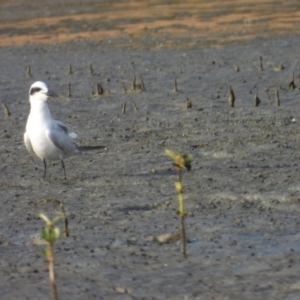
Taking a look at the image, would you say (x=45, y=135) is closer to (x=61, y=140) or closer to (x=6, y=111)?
(x=61, y=140)

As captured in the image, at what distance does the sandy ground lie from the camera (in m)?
6.62

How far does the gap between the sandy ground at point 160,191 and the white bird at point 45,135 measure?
0.90 feet

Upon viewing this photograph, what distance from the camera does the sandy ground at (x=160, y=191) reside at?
6.62 metres

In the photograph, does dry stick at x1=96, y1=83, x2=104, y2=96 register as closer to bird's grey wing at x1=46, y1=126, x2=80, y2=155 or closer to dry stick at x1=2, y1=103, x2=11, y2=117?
dry stick at x1=2, y1=103, x2=11, y2=117

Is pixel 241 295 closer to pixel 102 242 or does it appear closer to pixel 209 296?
pixel 209 296

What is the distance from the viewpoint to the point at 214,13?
101 feet

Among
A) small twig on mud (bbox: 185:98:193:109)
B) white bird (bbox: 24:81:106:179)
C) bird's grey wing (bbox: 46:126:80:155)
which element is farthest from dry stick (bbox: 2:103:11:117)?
bird's grey wing (bbox: 46:126:80:155)

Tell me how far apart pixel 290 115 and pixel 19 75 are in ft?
24.3

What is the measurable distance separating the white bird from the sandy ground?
27 centimetres

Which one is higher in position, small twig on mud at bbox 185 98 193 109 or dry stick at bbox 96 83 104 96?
dry stick at bbox 96 83 104 96

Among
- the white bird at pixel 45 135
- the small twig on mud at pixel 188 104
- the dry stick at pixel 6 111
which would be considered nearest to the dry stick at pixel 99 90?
the dry stick at pixel 6 111

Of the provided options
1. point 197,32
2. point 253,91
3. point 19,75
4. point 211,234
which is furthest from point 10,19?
point 211,234

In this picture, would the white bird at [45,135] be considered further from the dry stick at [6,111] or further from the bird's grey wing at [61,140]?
the dry stick at [6,111]

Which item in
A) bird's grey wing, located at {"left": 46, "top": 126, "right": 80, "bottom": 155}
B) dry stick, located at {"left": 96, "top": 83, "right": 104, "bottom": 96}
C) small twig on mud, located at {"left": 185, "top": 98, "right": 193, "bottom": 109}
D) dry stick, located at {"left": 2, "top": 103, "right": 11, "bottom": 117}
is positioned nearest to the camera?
bird's grey wing, located at {"left": 46, "top": 126, "right": 80, "bottom": 155}
